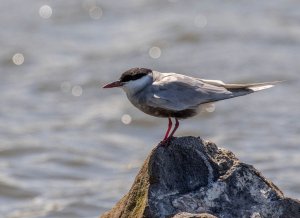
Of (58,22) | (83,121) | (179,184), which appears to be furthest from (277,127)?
(179,184)

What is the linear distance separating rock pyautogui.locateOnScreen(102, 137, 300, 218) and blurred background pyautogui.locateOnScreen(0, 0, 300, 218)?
473cm

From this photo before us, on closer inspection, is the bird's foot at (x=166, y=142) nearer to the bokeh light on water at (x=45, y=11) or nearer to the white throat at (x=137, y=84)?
the white throat at (x=137, y=84)

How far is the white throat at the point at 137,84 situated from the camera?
789 cm

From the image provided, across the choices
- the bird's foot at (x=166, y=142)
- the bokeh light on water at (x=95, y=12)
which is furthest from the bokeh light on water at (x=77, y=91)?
the bird's foot at (x=166, y=142)

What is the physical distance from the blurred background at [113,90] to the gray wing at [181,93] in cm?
436

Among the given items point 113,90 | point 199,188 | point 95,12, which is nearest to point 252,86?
point 199,188

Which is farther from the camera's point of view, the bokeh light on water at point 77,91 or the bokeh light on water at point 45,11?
the bokeh light on water at point 45,11

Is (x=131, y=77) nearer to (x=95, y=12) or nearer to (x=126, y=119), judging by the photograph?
(x=126, y=119)

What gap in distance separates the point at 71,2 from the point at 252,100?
256 inches

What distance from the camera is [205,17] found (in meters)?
19.9

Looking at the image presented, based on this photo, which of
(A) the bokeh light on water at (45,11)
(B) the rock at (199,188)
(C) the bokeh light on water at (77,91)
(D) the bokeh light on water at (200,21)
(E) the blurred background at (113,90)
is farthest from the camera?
(A) the bokeh light on water at (45,11)

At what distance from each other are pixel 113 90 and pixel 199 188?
9793 millimetres

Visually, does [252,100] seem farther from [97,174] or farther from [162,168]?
[162,168]

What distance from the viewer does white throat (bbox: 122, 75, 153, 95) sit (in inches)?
311
